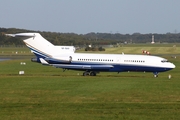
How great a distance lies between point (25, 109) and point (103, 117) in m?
4.65

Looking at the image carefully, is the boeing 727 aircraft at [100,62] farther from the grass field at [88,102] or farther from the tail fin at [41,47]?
the grass field at [88,102]

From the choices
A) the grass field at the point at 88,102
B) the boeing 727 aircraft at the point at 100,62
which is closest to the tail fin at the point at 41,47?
the boeing 727 aircraft at the point at 100,62

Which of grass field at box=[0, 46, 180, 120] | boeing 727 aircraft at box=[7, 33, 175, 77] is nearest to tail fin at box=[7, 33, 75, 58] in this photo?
boeing 727 aircraft at box=[7, 33, 175, 77]

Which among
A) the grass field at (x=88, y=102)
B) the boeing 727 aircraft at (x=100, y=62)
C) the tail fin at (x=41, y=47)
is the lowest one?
the grass field at (x=88, y=102)

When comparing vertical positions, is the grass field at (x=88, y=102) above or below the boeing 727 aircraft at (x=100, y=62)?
below

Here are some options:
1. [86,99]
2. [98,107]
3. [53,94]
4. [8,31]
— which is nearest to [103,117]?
[98,107]

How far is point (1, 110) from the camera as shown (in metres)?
23.3

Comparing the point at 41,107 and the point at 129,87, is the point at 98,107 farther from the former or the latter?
the point at 129,87

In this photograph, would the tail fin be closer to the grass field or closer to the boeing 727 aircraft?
the boeing 727 aircraft

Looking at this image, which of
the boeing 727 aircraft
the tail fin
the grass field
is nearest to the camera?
the grass field

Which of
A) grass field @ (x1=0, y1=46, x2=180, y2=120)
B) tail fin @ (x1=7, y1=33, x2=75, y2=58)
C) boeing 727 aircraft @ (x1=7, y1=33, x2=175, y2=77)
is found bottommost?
grass field @ (x1=0, y1=46, x2=180, y2=120)

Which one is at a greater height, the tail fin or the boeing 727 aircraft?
the tail fin

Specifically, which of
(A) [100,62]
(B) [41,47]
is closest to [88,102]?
(A) [100,62]

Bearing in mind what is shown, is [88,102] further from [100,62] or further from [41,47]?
[41,47]
